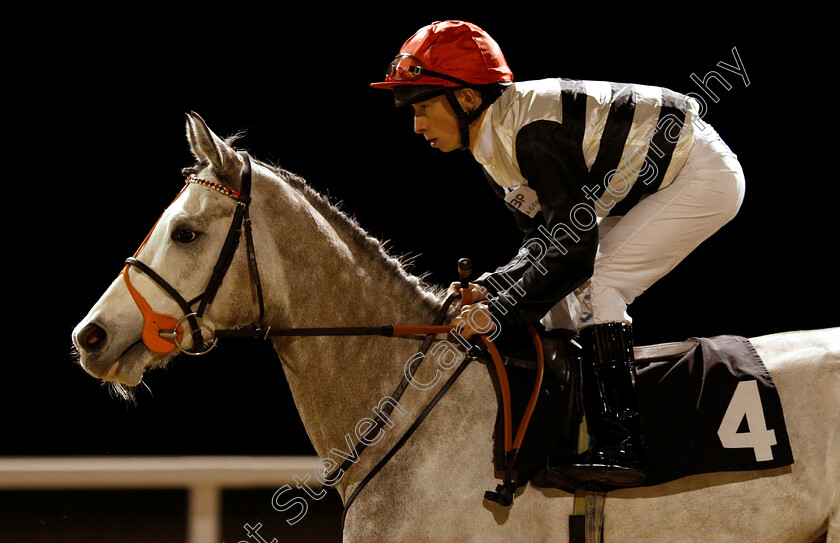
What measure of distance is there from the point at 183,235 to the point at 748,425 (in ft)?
5.00

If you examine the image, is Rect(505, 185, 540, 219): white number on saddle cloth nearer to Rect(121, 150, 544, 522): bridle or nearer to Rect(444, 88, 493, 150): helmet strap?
Rect(444, 88, 493, 150): helmet strap

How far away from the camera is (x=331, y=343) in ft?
6.23

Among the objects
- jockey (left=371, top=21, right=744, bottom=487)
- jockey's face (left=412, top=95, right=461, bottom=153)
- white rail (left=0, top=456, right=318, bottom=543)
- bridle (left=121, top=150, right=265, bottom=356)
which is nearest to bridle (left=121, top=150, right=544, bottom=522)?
bridle (left=121, top=150, right=265, bottom=356)

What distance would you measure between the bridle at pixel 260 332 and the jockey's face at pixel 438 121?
15.7 inches

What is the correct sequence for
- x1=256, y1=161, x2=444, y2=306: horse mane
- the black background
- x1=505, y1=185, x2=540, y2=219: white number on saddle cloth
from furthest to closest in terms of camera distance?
the black background → x1=505, y1=185, x2=540, y2=219: white number on saddle cloth → x1=256, y1=161, x2=444, y2=306: horse mane

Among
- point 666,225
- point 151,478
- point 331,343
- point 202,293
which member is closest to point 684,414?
point 666,225

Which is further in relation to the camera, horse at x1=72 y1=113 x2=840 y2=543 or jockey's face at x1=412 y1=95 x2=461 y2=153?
jockey's face at x1=412 y1=95 x2=461 y2=153

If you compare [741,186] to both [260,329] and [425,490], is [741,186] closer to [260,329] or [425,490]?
[425,490]

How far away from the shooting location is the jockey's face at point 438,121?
198cm

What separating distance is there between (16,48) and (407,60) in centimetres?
283

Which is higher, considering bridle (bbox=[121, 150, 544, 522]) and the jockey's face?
the jockey's face

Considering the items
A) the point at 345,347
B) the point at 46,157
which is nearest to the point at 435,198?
the point at 46,157

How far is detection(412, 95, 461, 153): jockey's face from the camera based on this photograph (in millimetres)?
1982

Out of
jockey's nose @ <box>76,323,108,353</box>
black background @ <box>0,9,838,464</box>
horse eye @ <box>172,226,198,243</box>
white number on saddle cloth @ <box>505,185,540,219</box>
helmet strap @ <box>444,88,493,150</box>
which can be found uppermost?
black background @ <box>0,9,838,464</box>
